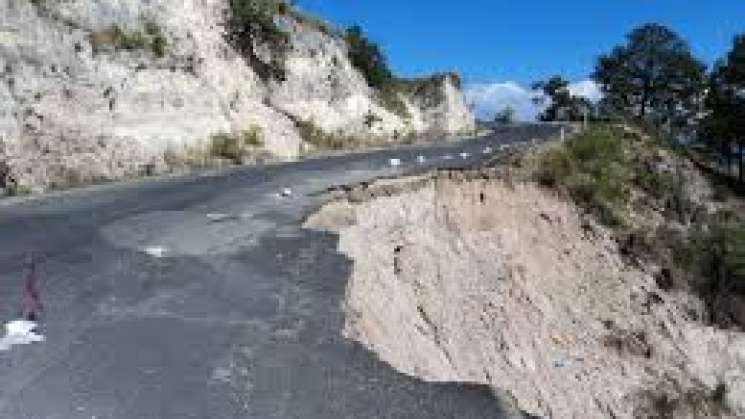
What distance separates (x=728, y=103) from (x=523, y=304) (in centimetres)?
3716

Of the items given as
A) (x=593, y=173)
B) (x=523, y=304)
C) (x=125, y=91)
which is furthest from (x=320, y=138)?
(x=523, y=304)

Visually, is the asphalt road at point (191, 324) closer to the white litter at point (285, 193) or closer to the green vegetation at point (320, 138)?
the white litter at point (285, 193)

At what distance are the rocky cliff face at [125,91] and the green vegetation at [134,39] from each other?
0.04 meters

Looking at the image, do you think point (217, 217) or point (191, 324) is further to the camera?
point (217, 217)

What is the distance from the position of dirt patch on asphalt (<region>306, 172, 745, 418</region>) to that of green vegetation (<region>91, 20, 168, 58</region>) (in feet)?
35.2

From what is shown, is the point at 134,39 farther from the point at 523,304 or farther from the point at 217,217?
the point at 523,304

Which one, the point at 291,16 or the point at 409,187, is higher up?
the point at 291,16

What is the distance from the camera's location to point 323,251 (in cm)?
1884

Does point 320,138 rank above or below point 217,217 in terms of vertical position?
above

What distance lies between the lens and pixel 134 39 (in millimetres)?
35062

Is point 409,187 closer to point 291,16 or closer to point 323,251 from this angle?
point 323,251

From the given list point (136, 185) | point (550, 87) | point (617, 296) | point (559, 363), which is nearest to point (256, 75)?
point (136, 185)

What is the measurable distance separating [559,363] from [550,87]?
81.3 meters

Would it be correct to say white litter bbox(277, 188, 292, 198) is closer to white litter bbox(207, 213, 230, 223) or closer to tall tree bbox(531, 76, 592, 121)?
white litter bbox(207, 213, 230, 223)
